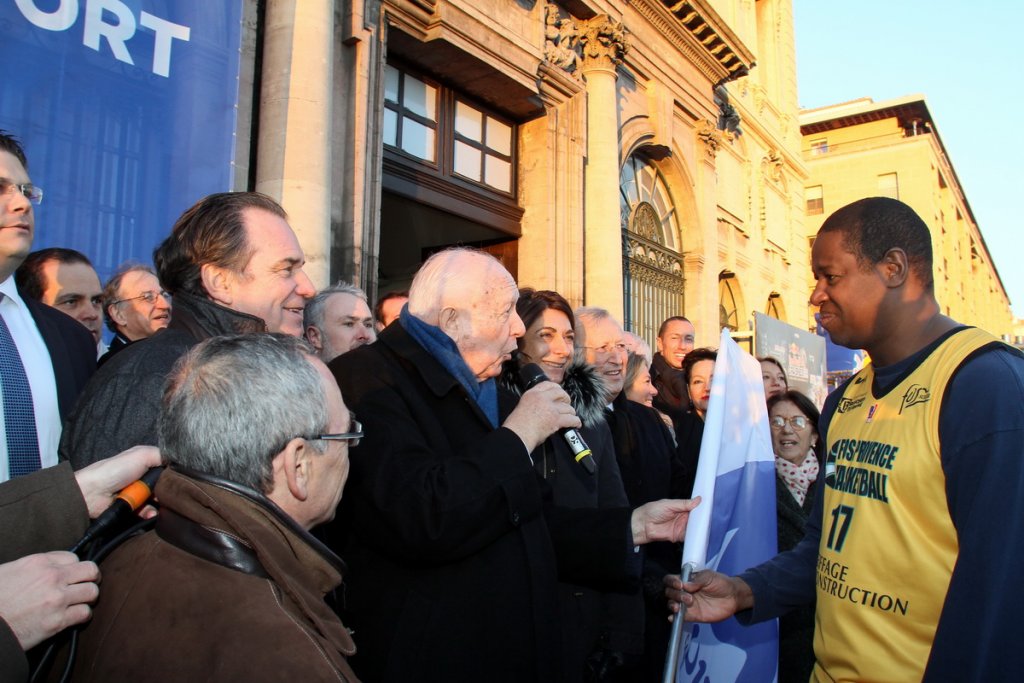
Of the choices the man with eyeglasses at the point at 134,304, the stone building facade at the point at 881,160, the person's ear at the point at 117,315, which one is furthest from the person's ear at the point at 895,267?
the stone building facade at the point at 881,160

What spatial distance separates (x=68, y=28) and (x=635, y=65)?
8647 millimetres

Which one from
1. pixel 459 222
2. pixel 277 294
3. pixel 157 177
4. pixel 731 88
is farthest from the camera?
pixel 731 88

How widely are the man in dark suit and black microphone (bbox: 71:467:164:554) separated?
763 millimetres

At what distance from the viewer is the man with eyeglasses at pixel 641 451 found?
3.54 meters

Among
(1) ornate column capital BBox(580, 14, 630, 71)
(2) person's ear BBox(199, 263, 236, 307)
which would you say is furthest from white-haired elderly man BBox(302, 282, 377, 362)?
(1) ornate column capital BBox(580, 14, 630, 71)

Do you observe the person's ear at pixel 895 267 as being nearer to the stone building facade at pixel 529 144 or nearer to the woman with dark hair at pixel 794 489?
the woman with dark hair at pixel 794 489

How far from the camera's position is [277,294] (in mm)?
2217

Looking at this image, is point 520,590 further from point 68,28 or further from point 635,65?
point 635,65

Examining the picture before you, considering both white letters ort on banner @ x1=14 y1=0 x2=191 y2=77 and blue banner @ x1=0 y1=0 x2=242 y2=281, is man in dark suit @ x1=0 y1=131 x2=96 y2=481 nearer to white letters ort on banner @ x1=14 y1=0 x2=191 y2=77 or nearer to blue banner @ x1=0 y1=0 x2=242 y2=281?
blue banner @ x1=0 y1=0 x2=242 y2=281

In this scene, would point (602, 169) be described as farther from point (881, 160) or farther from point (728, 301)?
point (881, 160)

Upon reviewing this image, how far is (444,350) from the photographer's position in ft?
7.20

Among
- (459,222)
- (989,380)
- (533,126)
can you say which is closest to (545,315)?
(989,380)

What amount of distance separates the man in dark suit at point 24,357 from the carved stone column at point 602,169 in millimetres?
7687

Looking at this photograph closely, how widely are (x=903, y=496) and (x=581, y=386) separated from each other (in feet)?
5.57
